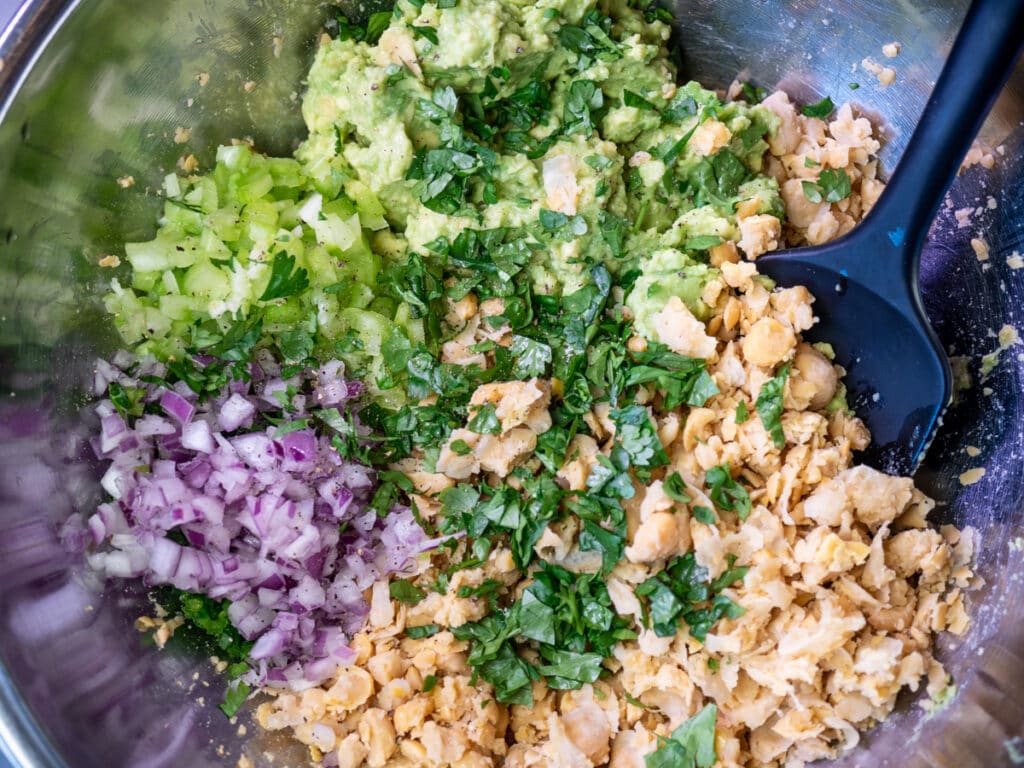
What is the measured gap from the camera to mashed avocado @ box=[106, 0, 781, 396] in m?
2.07

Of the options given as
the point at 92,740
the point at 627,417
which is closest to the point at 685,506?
the point at 627,417

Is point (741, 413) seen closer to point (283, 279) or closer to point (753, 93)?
point (753, 93)

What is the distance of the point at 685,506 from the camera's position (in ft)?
6.36

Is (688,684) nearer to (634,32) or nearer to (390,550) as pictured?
(390,550)

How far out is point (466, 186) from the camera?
212 cm

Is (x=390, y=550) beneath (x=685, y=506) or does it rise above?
beneath

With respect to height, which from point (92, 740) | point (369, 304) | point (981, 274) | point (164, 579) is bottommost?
point (92, 740)

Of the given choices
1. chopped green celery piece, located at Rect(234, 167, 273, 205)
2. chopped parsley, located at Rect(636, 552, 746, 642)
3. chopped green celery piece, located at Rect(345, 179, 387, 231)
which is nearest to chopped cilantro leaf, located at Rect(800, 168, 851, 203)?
chopped parsley, located at Rect(636, 552, 746, 642)

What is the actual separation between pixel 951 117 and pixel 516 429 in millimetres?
1160

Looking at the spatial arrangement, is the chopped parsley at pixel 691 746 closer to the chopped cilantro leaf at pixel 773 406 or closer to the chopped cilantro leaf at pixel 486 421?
the chopped cilantro leaf at pixel 773 406

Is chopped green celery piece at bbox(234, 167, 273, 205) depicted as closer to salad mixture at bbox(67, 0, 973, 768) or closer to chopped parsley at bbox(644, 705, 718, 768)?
salad mixture at bbox(67, 0, 973, 768)

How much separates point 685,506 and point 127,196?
1.52m

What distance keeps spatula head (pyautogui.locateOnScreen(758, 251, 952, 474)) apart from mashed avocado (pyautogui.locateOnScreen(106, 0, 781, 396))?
8.8 inches

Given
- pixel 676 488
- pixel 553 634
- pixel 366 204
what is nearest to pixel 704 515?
pixel 676 488
